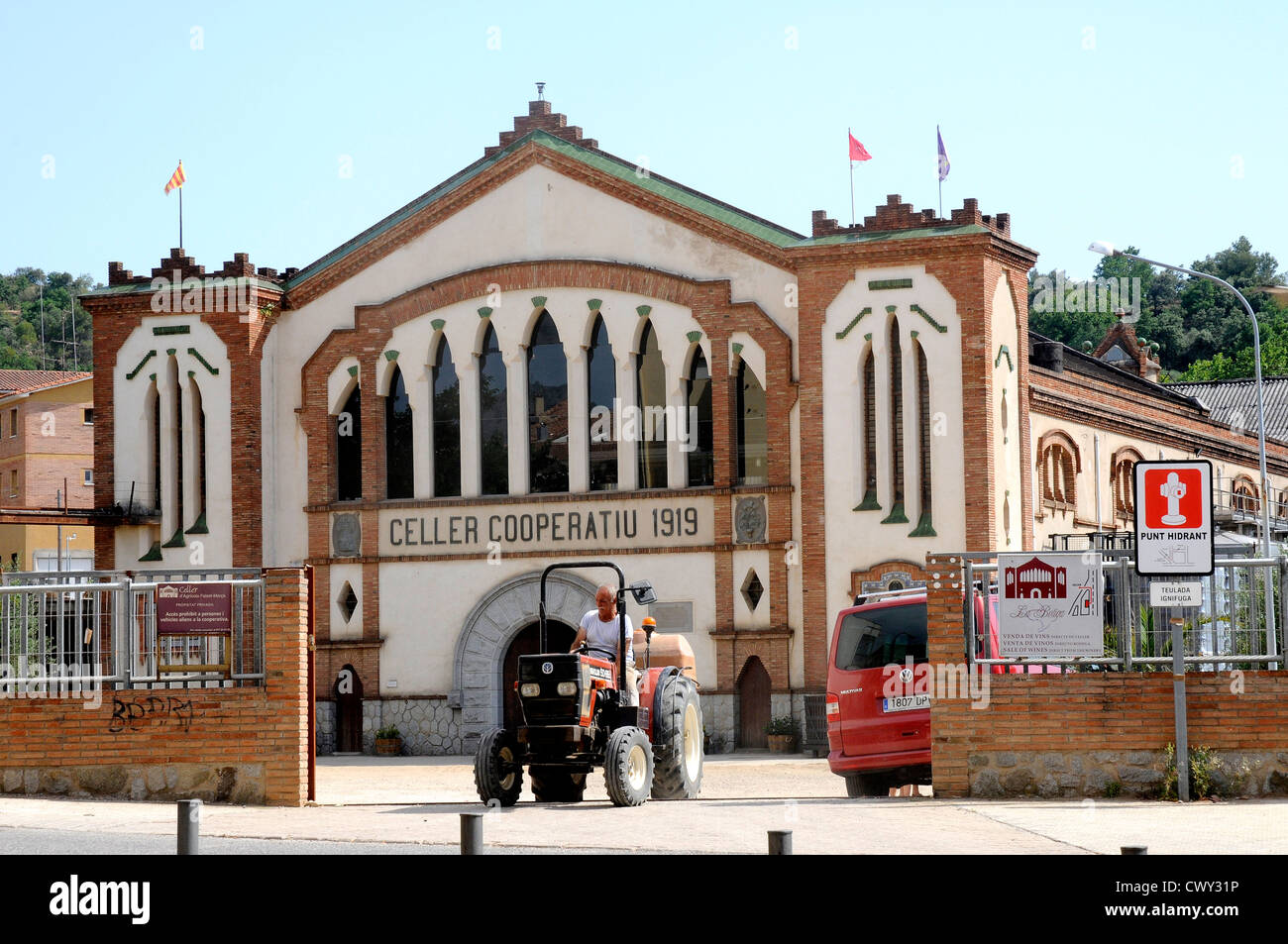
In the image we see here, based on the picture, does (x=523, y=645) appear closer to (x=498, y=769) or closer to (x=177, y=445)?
(x=177, y=445)

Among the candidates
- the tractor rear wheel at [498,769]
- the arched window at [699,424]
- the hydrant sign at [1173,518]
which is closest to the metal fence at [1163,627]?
the hydrant sign at [1173,518]

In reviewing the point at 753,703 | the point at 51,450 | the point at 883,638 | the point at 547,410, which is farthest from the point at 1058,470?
the point at 51,450

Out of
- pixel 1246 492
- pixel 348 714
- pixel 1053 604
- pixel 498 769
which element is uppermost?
pixel 1246 492

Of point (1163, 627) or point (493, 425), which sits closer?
point (1163, 627)

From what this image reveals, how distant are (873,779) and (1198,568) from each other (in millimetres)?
5103

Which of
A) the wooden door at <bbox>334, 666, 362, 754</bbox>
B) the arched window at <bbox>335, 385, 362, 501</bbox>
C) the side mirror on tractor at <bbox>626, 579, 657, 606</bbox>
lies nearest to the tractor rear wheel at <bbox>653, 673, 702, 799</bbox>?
the side mirror on tractor at <bbox>626, 579, 657, 606</bbox>

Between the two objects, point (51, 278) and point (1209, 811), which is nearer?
point (1209, 811)

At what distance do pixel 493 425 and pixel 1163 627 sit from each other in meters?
18.7

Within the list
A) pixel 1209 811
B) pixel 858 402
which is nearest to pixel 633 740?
pixel 1209 811

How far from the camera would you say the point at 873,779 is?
64.1 ft

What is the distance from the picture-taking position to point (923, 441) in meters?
31.0
